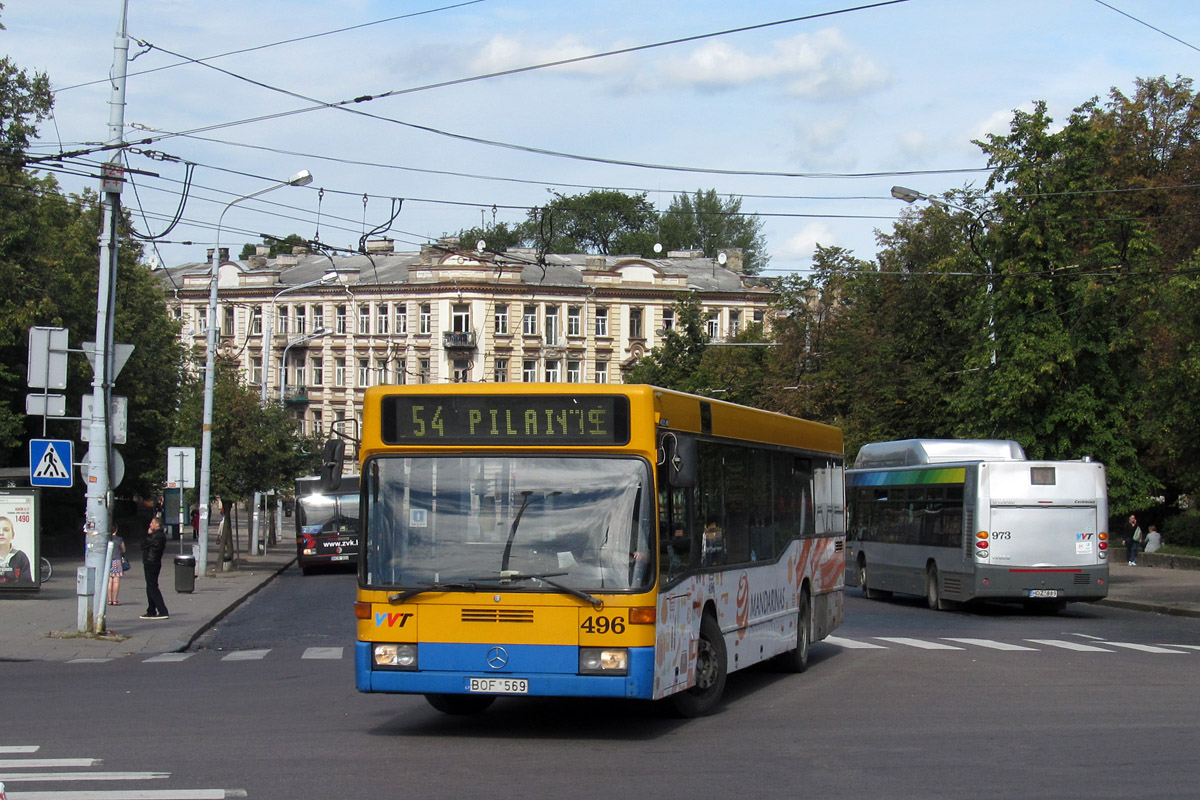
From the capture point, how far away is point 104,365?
64.0 feet

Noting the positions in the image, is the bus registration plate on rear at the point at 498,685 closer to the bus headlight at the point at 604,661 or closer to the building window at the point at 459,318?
the bus headlight at the point at 604,661

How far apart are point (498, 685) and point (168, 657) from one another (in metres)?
8.90

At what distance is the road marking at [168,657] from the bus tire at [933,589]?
14.6m

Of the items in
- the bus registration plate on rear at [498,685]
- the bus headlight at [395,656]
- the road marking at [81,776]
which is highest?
the bus headlight at [395,656]

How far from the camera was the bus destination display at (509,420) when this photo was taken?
34.9 ft

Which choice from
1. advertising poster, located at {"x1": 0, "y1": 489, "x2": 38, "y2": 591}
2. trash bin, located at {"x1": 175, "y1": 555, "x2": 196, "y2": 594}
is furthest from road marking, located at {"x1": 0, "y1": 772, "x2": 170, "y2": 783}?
trash bin, located at {"x1": 175, "y1": 555, "x2": 196, "y2": 594}

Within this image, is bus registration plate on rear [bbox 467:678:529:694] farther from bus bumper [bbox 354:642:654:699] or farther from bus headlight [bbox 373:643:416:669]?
bus headlight [bbox 373:643:416:669]

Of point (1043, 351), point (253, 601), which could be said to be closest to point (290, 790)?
point (253, 601)

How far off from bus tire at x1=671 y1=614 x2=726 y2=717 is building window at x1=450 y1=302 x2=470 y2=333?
6820 centimetres

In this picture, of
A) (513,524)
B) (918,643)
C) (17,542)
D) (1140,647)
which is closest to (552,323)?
(17,542)

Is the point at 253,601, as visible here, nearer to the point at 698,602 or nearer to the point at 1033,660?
the point at 1033,660

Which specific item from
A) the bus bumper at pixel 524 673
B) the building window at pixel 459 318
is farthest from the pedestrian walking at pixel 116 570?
the building window at pixel 459 318

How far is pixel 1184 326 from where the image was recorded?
85.3 ft

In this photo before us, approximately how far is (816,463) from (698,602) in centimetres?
549
